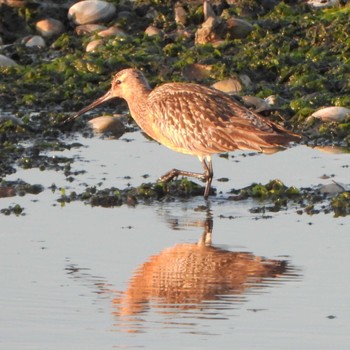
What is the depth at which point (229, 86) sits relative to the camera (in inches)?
545

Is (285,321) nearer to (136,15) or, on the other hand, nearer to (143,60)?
(143,60)

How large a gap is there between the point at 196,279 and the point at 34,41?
7688 millimetres

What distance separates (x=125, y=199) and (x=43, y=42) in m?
5.58

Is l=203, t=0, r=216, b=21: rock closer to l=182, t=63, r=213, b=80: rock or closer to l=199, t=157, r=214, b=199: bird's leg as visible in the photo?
l=182, t=63, r=213, b=80: rock

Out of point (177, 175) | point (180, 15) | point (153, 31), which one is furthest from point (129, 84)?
point (180, 15)

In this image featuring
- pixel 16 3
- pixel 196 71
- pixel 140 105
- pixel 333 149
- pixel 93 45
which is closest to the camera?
pixel 140 105

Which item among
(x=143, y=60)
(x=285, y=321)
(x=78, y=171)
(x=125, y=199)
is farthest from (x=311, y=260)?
(x=143, y=60)

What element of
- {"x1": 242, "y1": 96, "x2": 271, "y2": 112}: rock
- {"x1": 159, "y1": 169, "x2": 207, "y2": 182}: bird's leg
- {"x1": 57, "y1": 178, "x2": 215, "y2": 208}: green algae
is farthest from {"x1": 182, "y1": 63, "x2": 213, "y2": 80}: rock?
{"x1": 57, "y1": 178, "x2": 215, "y2": 208}: green algae

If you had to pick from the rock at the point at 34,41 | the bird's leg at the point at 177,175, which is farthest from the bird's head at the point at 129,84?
the rock at the point at 34,41

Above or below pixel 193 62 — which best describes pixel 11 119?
below

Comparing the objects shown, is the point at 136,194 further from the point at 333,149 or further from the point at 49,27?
the point at 49,27

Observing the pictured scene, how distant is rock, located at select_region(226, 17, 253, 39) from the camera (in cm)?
1501

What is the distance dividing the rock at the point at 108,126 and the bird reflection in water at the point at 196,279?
12.5 feet

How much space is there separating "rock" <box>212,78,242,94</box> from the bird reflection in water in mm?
4524
